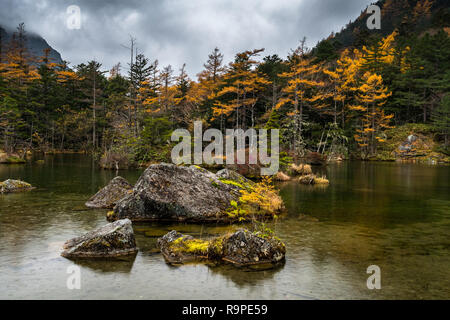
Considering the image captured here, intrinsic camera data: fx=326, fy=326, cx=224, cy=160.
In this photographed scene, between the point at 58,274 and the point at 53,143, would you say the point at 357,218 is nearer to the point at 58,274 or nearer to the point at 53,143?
the point at 58,274

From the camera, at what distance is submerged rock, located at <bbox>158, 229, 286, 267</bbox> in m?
7.31

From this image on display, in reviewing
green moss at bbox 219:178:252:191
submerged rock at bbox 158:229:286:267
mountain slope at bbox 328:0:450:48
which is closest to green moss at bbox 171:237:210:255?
submerged rock at bbox 158:229:286:267

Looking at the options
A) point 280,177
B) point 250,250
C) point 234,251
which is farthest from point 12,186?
point 280,177

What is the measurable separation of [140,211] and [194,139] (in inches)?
1106

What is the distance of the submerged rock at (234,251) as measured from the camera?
288 inches

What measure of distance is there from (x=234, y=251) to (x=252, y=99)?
1440 inches

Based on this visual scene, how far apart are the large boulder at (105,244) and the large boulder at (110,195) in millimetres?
5480

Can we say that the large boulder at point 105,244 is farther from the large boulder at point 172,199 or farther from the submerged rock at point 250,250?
the large boulder at point 172,199

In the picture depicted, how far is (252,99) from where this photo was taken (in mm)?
42438

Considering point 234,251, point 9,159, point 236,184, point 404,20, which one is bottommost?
point 234,251

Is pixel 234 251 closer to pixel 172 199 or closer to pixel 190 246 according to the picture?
pixel 190 246

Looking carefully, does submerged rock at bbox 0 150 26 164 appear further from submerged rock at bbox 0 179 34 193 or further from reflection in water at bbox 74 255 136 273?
reflection in water at bbox 74 255 136 273
